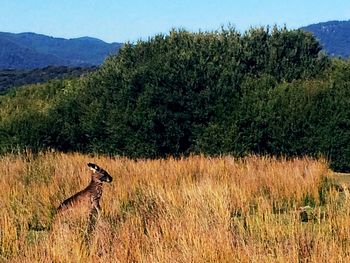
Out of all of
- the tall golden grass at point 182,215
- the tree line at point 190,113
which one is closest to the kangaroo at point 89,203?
the tall golden grass at point 182,215

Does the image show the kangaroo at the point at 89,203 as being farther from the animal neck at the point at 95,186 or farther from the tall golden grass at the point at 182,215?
the tall golden grass at the point at 182,215

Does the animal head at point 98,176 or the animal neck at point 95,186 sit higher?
the animal head at point 98,176

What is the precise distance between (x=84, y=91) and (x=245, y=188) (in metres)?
11.9

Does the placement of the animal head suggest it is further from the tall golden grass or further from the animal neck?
the tall golden grass

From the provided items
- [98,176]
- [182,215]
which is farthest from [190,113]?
[182,215]

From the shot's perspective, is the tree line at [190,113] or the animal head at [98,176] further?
the tree line at [190,113]

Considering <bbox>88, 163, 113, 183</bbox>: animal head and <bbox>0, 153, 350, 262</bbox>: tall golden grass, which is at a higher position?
<bbox>88, 163, 113, 183</bbox>: animal head

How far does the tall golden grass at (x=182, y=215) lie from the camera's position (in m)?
5.88

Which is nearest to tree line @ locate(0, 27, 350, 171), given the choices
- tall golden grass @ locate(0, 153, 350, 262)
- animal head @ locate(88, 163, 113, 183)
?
tall golden grass @ locate(0, 153, 350, 262)

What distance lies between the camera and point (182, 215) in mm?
7398

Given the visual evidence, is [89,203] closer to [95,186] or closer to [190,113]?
[95,186]

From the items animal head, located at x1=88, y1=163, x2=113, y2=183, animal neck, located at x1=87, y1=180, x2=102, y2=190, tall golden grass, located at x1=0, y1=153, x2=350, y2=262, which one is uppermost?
animal head, located at x1=88, y1=163, x2=113, y2=183

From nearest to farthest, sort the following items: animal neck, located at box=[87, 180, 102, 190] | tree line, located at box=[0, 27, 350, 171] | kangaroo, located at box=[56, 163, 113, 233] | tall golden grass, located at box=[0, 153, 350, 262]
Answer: tall golden grass, located at box=[0, 153, 350, 262] < kangaroo, located at box=[56, 163, 113, 233] < animal neck, located at box=[87, 180, 102, 190] < tree line, located at box=[0, 27, 350, 171]

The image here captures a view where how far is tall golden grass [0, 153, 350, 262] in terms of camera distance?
5883mm
